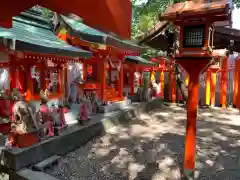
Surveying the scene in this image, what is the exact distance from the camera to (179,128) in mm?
8852

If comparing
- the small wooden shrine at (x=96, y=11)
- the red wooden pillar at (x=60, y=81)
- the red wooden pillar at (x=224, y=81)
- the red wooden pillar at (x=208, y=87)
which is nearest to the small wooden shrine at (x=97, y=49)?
the red wooden pillar at (x=60, y=81)

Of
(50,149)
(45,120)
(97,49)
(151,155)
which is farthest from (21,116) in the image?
(97,49)

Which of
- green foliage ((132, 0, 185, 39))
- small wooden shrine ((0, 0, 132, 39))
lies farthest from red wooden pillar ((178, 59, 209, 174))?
green foliage ((132, 0, 185, 39))

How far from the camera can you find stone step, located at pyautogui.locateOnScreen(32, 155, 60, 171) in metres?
4.95

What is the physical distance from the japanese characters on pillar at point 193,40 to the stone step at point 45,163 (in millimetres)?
3149

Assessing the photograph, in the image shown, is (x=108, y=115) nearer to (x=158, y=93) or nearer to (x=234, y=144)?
(x=234, y=144)

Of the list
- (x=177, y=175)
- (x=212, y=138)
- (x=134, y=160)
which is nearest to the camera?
(x=177, y=175)

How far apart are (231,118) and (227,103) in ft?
10.5

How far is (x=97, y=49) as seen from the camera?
9469 millimetres

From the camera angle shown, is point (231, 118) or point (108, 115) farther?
point (231, 118)

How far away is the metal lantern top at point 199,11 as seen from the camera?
3854 millimetres

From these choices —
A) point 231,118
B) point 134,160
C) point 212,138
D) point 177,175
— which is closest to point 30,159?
point 134,160

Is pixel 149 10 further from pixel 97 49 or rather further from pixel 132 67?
pixel 97 49

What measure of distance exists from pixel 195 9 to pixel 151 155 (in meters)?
3.89
